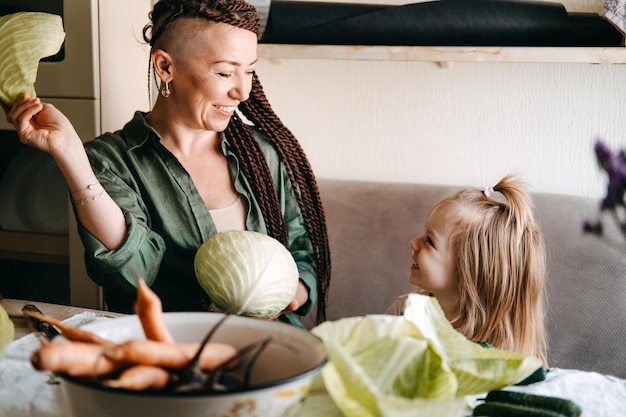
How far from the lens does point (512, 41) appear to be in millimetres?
1774

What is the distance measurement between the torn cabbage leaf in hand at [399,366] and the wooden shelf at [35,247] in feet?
5.40

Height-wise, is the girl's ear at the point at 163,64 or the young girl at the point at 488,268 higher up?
the girl's ear at the point at 163,64

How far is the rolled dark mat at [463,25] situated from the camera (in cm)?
176

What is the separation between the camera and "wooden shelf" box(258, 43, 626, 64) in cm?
169

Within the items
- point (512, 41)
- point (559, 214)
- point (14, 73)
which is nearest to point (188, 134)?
point (14, 73)

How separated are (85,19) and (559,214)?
1.38 meters

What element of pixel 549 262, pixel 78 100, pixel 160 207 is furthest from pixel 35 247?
pixel 549 262

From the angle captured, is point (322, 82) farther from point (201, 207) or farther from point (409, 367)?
point (409, 367)

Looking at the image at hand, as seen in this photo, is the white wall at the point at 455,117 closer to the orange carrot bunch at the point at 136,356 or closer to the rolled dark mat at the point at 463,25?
the rolled dark mat at the point at 463,25

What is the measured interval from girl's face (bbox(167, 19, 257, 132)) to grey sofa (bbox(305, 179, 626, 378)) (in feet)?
1.92

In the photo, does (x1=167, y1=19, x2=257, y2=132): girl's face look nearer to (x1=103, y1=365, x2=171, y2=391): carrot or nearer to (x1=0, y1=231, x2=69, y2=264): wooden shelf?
(x1=0, y1=231, x2=69, y2=264): wooden shelf

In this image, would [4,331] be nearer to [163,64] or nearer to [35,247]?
[163,64]

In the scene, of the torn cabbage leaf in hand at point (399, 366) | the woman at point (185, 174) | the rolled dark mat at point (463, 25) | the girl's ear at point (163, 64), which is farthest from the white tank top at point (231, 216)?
the torn cabbage leaf in hand at point (399, 366)

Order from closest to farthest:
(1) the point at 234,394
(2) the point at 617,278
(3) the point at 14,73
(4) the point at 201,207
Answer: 1. (1) the point at 234,394
2. (3) the point at 14,73
3. (4) the point at 201,207
4. (2) the point at 617,278
